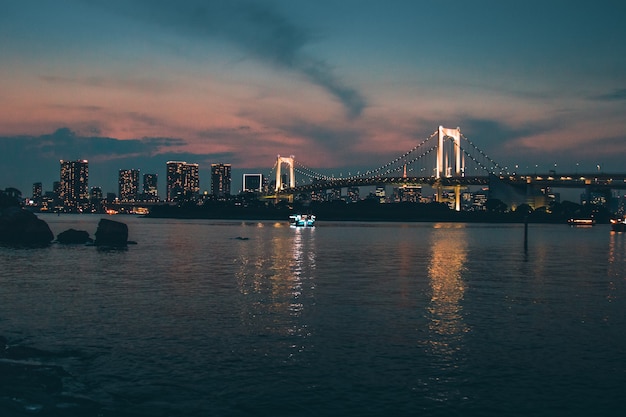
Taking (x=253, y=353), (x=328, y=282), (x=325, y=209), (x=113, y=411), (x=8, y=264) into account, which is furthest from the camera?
(x=325, y=209)

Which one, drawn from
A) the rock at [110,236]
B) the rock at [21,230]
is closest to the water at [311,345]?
the rock at [110,236]

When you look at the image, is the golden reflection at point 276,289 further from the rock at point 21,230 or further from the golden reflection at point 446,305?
the rock at point 21,230

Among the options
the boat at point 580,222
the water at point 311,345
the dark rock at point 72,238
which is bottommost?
the water at point 311,345

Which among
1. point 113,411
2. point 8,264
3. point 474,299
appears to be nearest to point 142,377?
point 113,411

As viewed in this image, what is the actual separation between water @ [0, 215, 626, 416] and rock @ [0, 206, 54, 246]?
80.5ft

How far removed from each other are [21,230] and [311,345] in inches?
1742

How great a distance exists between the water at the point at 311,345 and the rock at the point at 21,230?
80.5 feet

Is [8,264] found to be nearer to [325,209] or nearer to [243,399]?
[243,399]

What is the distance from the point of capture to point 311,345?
42.9ft

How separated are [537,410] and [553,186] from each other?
11508cm

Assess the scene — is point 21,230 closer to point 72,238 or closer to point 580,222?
point 72,238

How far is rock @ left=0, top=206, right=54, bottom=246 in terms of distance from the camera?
4938 cm

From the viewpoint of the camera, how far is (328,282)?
24.8 meters

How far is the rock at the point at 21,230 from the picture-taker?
49375 millimetres
